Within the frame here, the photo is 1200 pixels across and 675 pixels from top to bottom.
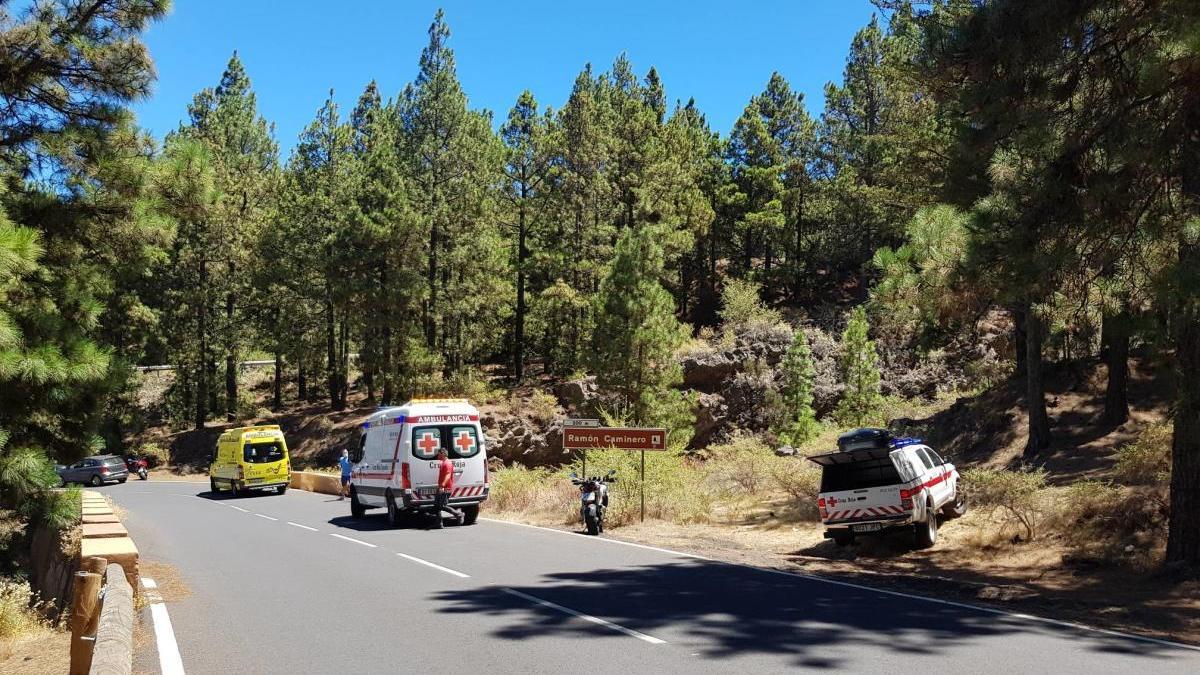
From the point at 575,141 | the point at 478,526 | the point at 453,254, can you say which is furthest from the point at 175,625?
the point at 575,141

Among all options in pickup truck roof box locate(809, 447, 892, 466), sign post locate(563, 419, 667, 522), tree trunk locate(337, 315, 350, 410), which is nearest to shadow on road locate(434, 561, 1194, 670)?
pickup truck roof box locate(809, 447, 892, 466)

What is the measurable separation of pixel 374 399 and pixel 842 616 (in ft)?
142

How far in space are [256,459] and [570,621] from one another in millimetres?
26098

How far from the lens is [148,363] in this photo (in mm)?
57594

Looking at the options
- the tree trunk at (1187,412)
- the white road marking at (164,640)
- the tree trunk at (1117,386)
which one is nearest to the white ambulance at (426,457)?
the white road marking at (164,640)

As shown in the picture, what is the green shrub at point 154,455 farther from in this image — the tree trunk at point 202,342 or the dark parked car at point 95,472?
the dark parked car at point 95,472

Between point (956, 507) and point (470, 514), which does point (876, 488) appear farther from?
point (470, 514)

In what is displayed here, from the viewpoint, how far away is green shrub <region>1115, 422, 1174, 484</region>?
48.0 feet

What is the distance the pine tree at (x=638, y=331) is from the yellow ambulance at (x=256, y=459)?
41.0 ft

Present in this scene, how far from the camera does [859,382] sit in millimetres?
36062

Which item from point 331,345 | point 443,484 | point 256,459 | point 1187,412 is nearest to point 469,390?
point 331,345

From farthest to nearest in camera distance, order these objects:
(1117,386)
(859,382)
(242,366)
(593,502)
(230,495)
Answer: (242,366) < (859,382) < (230,495) < (1117,386) < (593,502)

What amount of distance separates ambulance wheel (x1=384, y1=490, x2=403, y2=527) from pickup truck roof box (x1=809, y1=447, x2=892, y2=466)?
386 inches

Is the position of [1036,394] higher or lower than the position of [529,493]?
higher
